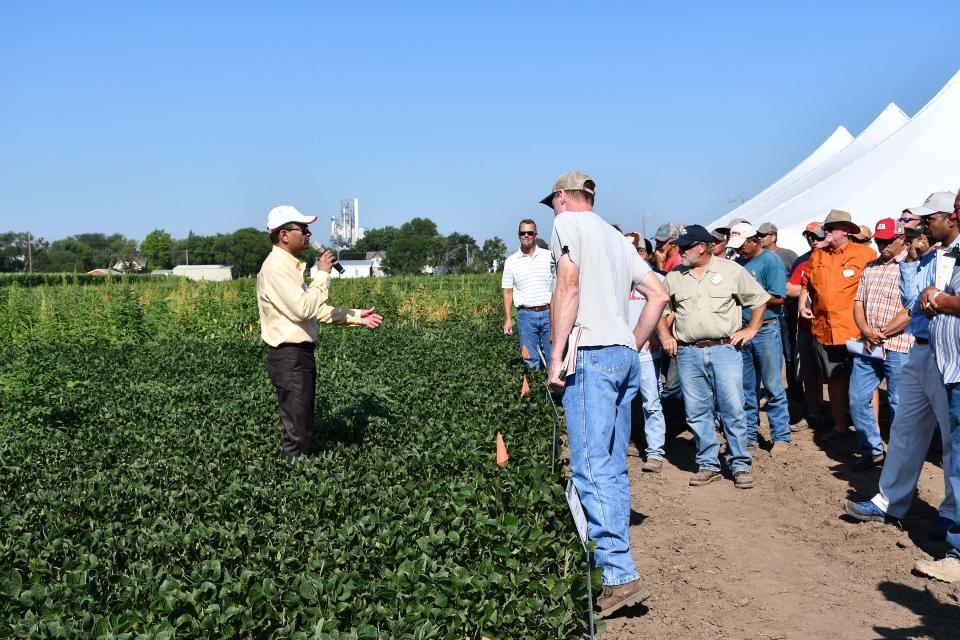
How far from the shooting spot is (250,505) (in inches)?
195

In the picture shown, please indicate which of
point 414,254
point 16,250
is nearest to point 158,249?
point 16,250

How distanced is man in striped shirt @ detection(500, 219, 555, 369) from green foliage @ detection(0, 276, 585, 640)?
53 cm

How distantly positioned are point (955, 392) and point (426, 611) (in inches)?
129

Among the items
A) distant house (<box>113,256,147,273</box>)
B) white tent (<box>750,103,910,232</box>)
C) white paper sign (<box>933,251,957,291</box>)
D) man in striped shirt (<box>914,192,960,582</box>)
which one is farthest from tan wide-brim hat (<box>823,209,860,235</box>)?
distant house (<box>113,256,147,273</box>)

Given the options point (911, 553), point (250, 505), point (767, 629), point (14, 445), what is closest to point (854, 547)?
point (911, 553)

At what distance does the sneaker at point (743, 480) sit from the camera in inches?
267

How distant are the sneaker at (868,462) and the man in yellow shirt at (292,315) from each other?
4137 millimetres

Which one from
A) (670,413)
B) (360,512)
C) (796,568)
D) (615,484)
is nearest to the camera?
(615,484)

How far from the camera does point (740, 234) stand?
8.46 meters

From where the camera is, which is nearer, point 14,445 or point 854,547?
point 854,547

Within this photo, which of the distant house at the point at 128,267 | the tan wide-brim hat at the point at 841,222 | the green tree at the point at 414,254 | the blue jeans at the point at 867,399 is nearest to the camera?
the blue jeans at the point at 867,399

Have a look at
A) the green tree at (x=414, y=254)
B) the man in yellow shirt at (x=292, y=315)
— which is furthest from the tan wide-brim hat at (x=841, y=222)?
the green tree at (x=414, y=254)

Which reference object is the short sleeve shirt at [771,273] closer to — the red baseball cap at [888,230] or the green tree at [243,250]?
the red baseball cap at [888,230]

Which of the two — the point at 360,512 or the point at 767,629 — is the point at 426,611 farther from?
the point at 767,629
